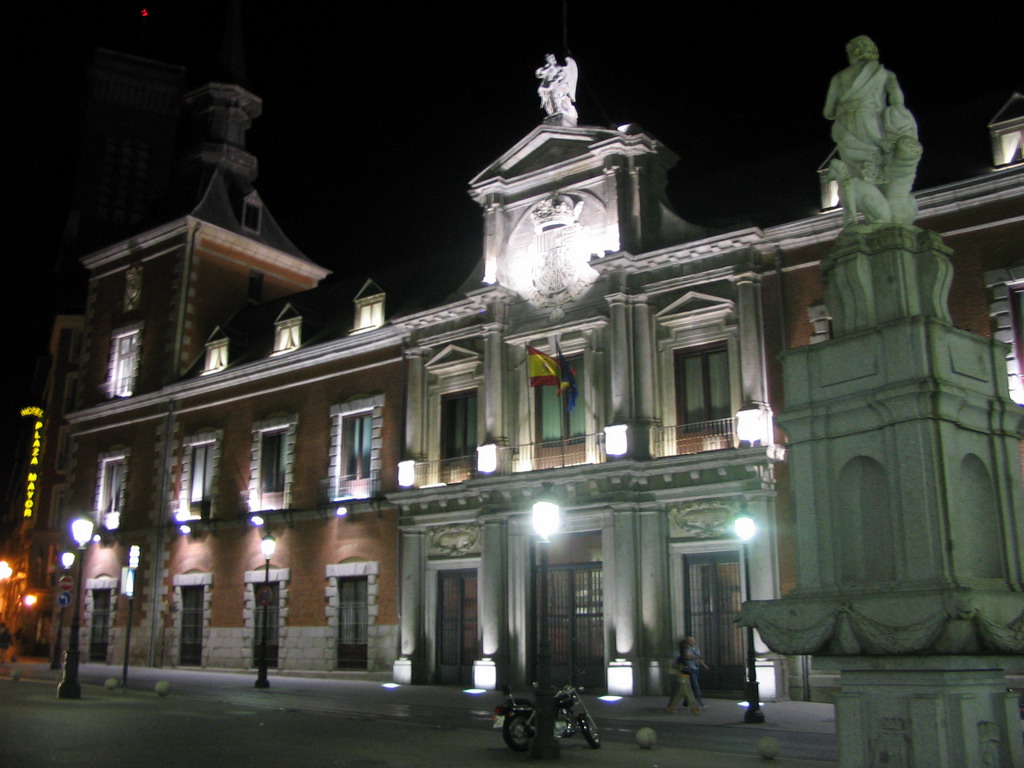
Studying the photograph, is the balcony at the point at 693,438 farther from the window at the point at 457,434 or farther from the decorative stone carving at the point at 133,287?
the decorative stone carving at the point at 133,287

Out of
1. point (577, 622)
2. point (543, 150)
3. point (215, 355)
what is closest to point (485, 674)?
point (577, 622)

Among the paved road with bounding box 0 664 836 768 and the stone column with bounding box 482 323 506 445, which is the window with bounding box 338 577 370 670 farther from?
the stone column with bounding box 482 323 506 445

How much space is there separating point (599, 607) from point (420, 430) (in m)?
7.23

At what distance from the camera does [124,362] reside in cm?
3991

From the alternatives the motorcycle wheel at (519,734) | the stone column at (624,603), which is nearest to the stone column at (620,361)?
the stone column at (624,603)

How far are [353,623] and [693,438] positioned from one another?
1191cm

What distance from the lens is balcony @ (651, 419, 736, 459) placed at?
22.4 metres

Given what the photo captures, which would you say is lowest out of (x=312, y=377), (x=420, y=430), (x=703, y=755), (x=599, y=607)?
(x=703, y=755)

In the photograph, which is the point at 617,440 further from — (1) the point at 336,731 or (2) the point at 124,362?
(2) the point at 124,362

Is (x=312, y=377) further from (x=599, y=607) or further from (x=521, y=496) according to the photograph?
(x=599, y=607)

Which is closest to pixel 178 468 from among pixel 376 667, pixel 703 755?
pixel 376 667

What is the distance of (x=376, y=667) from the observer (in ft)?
91.8

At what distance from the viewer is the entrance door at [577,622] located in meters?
23.9

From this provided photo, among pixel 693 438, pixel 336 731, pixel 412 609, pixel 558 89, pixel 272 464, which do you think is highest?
pixel 558 89
